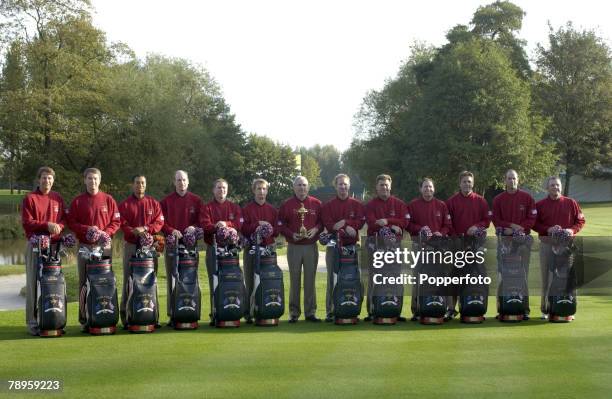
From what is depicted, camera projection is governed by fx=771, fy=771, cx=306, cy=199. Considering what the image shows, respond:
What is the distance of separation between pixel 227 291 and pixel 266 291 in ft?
1.68

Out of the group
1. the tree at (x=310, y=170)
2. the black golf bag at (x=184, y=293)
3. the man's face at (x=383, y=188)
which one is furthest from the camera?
the tree at (x=310, y=170)

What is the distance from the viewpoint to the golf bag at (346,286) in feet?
32.0

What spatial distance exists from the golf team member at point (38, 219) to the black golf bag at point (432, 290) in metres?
4.47

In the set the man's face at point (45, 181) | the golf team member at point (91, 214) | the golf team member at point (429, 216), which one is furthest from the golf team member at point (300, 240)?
the man's face at point (45, 181)

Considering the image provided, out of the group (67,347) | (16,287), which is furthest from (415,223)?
(16,287)

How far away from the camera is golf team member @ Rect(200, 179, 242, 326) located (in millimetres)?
9648

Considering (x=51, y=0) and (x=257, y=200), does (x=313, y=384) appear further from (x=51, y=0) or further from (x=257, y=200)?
(x=51, y=0)

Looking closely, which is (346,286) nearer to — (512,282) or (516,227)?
(512,282)

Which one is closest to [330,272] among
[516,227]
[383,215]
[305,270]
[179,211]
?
[305,270]

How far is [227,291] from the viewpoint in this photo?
9.50 m

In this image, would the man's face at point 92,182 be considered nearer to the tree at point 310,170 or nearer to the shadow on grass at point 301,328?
the shadow on grass at point 301,328

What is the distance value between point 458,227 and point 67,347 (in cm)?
507

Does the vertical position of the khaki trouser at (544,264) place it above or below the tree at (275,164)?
below

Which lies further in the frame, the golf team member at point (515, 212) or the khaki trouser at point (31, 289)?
the golf team member at point (515, 212)
